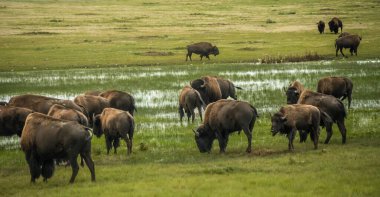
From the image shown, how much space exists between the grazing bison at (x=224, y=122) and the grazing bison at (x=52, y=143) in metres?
4.14

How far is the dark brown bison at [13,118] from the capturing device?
17.8 meters

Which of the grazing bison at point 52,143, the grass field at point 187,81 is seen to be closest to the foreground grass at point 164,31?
the grass field at point 187,81

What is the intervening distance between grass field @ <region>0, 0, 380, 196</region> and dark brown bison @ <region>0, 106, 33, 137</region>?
65cm

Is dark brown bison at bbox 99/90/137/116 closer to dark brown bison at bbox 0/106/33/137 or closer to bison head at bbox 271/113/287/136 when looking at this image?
dark brown bison at bbox 0/106/33/137

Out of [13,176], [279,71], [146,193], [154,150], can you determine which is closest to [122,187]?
[146,193]

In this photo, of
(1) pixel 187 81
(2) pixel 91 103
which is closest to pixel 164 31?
(1) pixel 187 81

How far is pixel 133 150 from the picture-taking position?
1756 centimetres

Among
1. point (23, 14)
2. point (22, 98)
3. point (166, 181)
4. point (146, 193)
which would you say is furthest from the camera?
point (23, 14)

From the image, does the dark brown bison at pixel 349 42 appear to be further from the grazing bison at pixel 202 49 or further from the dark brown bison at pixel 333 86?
the dark brown bison at pixel 333 86

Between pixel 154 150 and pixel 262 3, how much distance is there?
85043mm

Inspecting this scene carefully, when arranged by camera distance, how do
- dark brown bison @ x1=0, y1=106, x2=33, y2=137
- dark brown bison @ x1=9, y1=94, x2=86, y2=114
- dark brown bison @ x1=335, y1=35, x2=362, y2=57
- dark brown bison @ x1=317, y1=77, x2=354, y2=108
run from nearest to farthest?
dark brown bison @ x1=0, y1=106, x2=33, y2=137 < dark brown bison @ x1=9, y1=94, x2=86, y2=114 < dark brown bison @ x1=317, y1=77, x2=354, y2=108 < dark brown bison @ x1=335, y1=35, x2=362, y2=57

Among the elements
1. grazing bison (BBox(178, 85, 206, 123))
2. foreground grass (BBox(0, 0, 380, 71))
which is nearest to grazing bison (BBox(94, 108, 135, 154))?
grazing bison (BBox(178, 85, 206, 123))

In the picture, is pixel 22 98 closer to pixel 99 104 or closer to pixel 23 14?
pixel 99 104

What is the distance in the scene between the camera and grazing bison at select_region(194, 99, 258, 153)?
16672 millimetres
